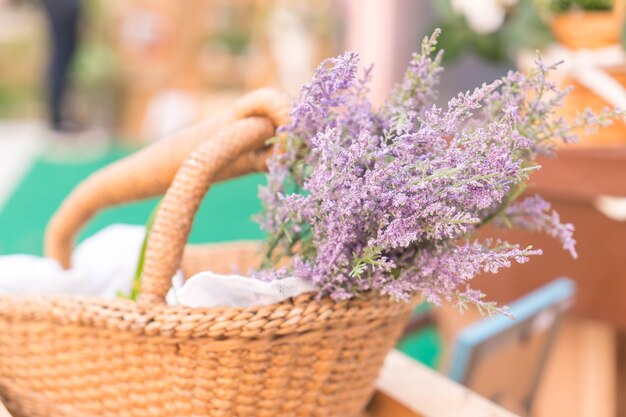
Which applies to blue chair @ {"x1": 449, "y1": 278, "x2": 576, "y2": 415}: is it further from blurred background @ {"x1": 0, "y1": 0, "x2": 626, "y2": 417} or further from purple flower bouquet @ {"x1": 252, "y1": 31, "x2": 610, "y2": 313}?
purple flower bouquet @ {"x1": 252, "y1": 31, "x2": 610, "y2": 313}

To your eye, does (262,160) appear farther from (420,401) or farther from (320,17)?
(320,17)

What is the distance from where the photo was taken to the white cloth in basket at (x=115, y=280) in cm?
59

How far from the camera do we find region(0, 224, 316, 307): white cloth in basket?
1.92 ft

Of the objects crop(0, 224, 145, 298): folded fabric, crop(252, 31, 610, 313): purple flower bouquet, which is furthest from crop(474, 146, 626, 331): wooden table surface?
crop(0, 224, 145, 298): folded fabric

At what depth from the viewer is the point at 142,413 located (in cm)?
63

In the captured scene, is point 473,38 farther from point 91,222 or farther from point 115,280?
point 91,222

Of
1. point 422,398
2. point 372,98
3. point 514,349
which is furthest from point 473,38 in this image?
point 422,398

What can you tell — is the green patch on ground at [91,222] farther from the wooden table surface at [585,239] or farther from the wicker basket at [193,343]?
the wicker basket at [193,343]

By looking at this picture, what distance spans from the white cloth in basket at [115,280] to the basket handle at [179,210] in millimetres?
22

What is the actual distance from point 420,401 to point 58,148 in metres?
4.01

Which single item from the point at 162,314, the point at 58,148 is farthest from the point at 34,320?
the point at 58,148

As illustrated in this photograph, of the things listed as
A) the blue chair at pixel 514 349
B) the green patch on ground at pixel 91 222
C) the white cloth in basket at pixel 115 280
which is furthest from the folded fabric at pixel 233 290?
the green patch on ground at pixel 91 222

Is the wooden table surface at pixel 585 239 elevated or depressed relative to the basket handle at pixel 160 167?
depressed

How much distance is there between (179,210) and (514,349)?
2.47ft
